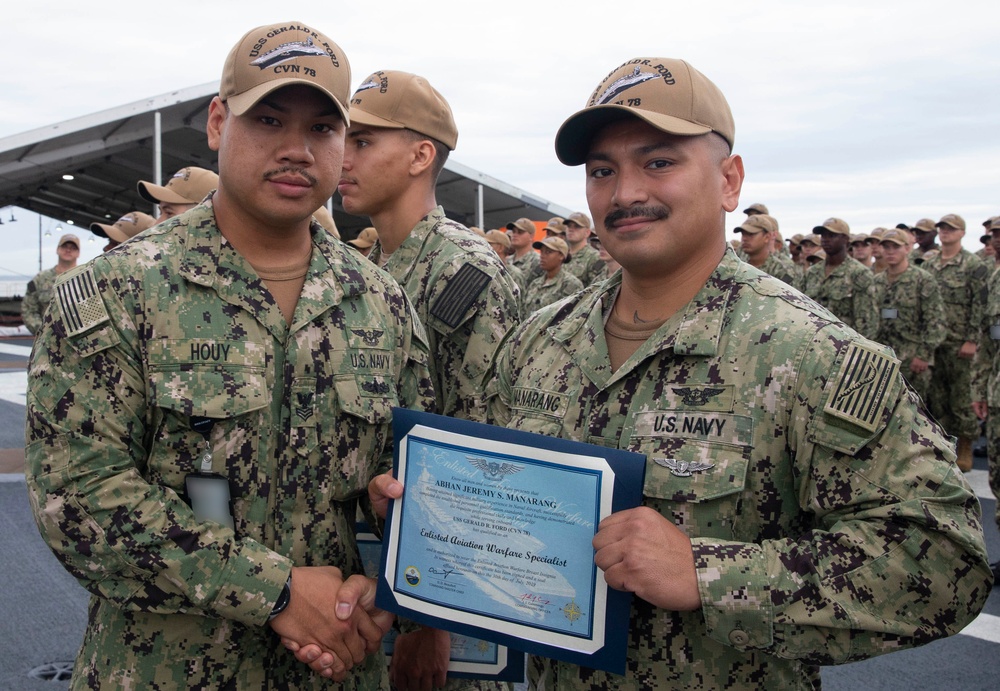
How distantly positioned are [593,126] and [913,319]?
8562 mm

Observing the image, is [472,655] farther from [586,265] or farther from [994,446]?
[586,265]

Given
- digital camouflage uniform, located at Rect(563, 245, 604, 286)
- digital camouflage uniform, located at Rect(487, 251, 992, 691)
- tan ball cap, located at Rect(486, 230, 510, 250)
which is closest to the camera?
digital camouflage uniform, located at Rect(487, 251, 992, 691)

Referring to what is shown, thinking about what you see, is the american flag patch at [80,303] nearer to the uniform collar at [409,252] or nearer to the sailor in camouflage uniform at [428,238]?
the sailor in camouflage uniform at [428,238]

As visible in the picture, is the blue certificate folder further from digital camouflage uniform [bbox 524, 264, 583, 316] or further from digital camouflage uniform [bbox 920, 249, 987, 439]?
digital camouflage uniform [bbox 524, 264, 583, 316]

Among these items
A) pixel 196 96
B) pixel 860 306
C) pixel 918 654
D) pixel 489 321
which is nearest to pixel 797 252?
pixel 860 306

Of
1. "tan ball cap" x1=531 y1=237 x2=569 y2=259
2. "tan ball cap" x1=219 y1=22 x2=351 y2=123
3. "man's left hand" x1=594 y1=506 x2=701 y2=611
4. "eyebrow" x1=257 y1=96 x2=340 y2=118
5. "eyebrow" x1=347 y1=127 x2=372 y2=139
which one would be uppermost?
"tan ball cap" x1=219 y1=22 x2=351 y2=123

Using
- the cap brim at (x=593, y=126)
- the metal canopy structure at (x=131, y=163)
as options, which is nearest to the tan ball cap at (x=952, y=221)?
the cap brim at (x=593, y=126)

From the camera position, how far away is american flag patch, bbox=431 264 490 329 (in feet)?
8.68

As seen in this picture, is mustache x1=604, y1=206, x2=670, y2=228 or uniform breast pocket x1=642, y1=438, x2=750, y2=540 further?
mustache x1=604, y1=206, x2=670, y2=228

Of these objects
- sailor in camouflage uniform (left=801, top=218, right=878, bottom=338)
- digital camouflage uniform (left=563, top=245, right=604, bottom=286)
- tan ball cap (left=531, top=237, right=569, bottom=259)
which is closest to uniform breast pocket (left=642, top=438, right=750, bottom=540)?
sailor in camouflage uniform (left=801, top=218, right=878, bottom=338)

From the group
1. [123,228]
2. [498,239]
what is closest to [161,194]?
[123,228]

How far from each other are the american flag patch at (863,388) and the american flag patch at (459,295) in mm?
1437

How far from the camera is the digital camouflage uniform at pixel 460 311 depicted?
2.65 meters

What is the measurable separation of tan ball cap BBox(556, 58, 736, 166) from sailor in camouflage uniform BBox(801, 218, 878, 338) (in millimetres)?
7945
